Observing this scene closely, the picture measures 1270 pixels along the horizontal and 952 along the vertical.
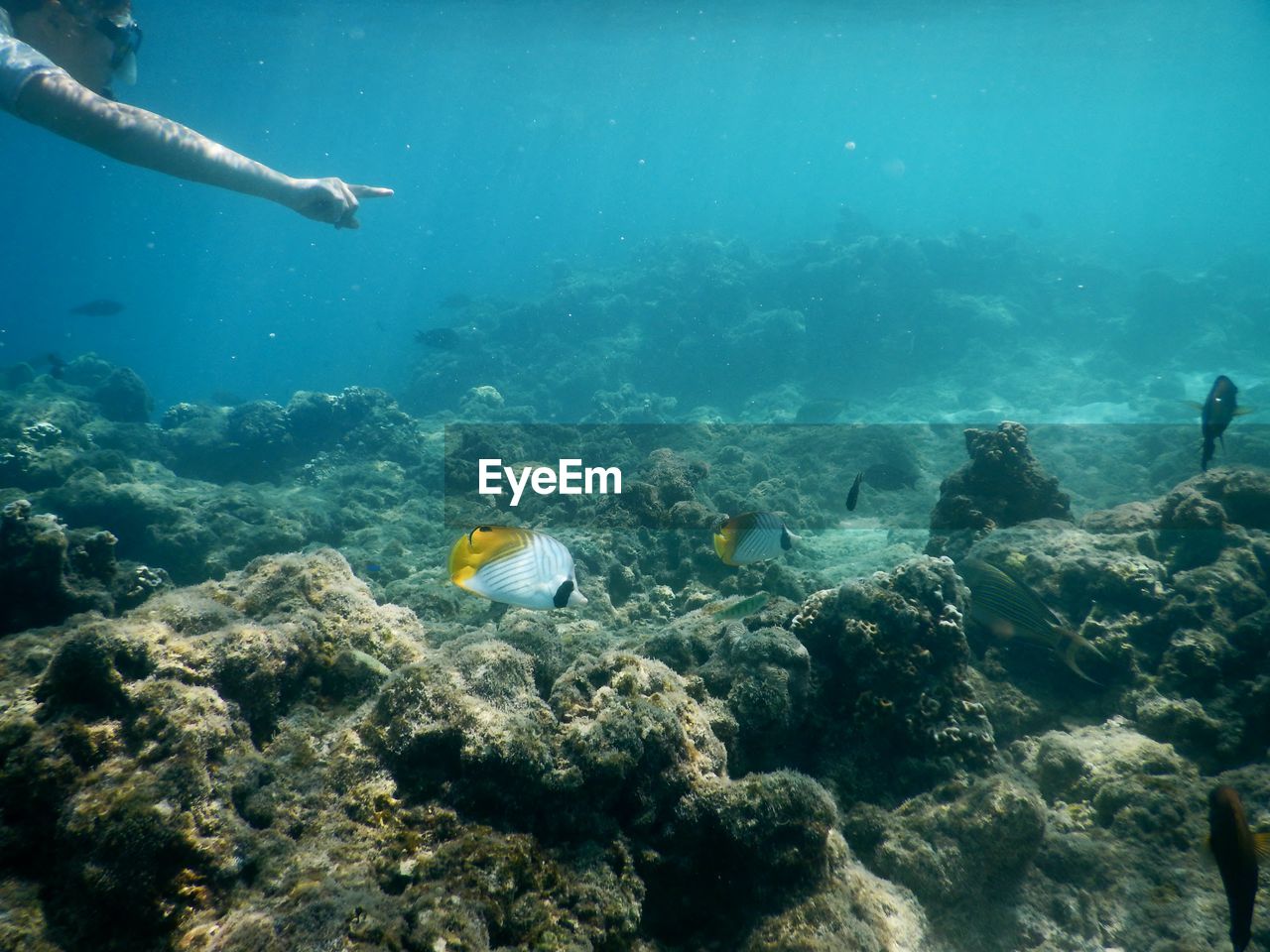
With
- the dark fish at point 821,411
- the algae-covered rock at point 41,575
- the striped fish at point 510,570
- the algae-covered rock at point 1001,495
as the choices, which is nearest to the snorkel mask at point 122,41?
the algae-covered rock at point 41,575

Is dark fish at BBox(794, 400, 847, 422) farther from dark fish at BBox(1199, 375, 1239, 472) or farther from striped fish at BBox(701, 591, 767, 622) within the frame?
striped fish at BBox(701, 591, 767, 622)

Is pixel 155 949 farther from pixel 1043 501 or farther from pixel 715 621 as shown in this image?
pixel 1043 501

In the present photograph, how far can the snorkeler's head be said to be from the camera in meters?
5.32

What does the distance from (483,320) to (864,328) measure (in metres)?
19.2

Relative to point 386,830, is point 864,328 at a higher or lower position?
higher

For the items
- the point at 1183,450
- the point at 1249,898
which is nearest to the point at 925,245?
the point at 1183,450

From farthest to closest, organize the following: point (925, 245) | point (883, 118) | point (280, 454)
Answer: point (883, 118), point (925, 245), point (280, 454)

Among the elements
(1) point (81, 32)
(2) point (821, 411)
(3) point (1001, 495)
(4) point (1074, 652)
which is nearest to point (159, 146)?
(1) point (81, 32)

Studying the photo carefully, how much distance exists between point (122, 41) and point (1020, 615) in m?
9.58

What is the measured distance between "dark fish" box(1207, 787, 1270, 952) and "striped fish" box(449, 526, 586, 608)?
2477mm

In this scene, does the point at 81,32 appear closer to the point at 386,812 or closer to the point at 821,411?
the point at 386,812

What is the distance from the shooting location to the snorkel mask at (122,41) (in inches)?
208

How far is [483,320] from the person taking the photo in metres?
30.1

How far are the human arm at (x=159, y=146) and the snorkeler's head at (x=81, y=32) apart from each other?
5.18ft
